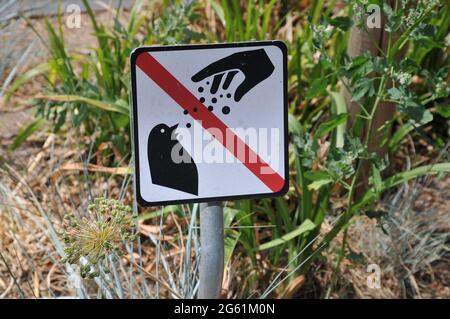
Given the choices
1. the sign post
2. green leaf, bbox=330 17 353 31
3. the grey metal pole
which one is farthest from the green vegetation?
the sign post

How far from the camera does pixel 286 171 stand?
159 centimetres

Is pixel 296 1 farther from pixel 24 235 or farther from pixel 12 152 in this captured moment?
pixel 24 235

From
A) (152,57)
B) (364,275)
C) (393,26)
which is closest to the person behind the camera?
(152,57)

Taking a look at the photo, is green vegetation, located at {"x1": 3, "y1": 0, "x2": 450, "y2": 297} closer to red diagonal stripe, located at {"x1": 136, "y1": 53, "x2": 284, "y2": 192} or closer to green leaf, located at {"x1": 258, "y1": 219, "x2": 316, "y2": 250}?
green leaf, located at {"x1": 258, "y1": 219, "x2": 316, "y2": 250}

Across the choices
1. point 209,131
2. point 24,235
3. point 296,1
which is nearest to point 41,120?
point 24,235

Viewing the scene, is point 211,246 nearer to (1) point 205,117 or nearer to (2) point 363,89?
(1) point 205,117

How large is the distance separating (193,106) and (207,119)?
4cm

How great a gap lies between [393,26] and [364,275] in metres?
0.95

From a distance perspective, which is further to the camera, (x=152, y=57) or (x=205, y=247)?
(x=205, y=247)

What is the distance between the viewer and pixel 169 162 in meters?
1.53

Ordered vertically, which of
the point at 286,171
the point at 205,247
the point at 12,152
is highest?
the point at 286,171

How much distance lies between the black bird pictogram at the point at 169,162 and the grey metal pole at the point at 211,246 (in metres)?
0.08

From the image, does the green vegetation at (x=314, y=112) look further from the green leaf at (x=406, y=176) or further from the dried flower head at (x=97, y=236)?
the dried flower head at (x=97, y=236)

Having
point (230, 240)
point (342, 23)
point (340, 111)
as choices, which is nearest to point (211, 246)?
point (230, 240)
